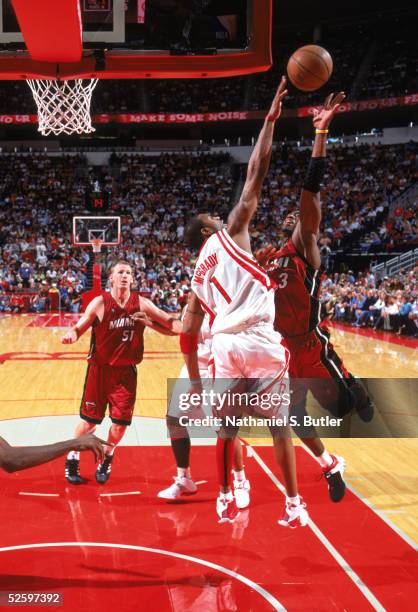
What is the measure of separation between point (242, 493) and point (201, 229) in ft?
6.08

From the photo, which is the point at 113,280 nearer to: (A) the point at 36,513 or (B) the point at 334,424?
(A) the point at 36,513

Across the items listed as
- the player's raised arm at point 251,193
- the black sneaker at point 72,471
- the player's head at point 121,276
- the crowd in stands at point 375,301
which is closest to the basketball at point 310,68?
the player's raised arm at point 251,193

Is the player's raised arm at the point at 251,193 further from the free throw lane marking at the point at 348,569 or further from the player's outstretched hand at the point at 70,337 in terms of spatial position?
the free throw lane marking at the point at 348,569

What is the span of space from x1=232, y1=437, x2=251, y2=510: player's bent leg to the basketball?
2.62 metres

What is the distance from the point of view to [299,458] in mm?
5328

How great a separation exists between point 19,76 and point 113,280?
221cm

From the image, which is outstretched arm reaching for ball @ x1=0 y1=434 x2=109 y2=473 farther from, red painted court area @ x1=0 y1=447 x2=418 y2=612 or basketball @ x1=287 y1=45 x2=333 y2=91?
basketball @ x1=287 y1=45 x2=333 y2=91

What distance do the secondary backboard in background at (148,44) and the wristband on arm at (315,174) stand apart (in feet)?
6.99

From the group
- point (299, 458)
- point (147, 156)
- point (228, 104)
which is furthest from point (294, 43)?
point (299, 458)

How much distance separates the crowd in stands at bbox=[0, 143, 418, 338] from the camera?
20.2m

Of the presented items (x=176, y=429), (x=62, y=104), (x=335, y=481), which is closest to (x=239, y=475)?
(x=176, y=429)

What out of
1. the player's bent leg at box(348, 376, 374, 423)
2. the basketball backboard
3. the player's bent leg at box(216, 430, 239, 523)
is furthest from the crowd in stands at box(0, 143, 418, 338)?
the player's bent leg at box(216, 430, 239, 523)

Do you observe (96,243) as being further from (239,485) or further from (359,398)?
(239,485)

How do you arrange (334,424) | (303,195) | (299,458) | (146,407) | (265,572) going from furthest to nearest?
(146,407)
(334,424)
(299,458)
(303,195)
(265,572)
